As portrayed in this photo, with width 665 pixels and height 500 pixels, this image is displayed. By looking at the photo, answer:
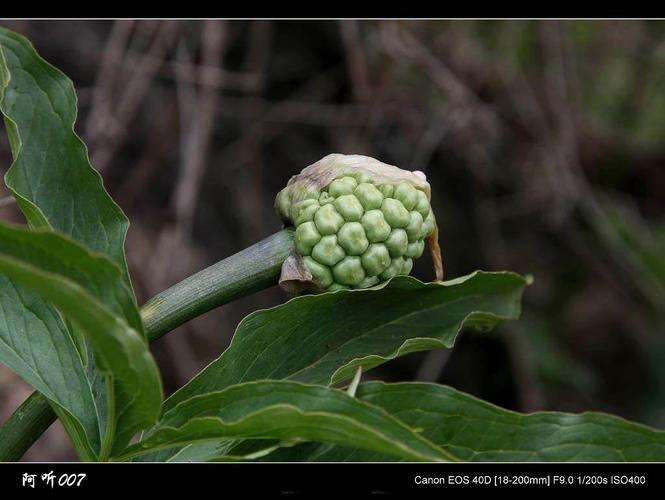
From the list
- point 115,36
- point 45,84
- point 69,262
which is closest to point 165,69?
point 115,36

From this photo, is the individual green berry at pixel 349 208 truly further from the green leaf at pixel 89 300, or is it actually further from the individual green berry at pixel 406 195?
the green leaf at pixel 89 300

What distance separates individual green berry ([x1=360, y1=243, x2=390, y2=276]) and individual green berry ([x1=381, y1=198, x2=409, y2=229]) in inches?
2.0

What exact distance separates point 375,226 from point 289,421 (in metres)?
0.45

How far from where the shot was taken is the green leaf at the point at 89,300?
3.07 ft

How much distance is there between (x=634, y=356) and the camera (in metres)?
4.10

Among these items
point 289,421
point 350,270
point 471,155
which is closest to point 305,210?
Answer: point 350,270

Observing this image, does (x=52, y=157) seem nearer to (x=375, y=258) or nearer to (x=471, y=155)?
(x=375, y=258)

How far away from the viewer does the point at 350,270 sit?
4.55 feet

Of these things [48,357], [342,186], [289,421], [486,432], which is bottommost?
[486,432]

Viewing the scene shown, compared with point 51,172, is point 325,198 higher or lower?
lower

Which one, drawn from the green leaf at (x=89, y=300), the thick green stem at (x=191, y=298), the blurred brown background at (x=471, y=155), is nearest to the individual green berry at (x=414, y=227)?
the thick green stem at (x=191, y=298)

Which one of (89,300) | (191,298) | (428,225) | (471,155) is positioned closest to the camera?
(89,300)

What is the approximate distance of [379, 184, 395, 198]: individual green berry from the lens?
4.71 feet

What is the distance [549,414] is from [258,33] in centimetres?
292
